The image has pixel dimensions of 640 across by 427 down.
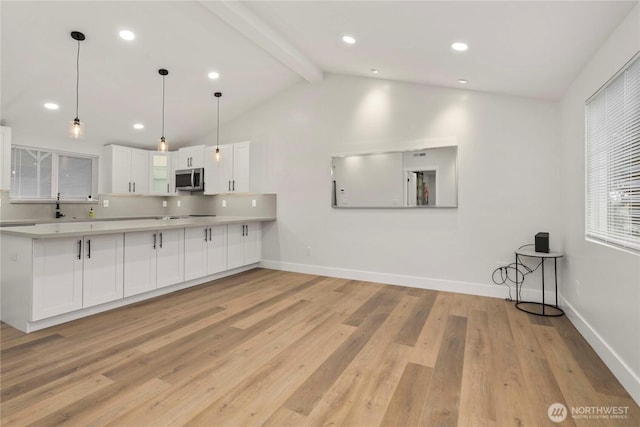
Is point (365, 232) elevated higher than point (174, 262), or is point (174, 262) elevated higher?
point (365, 232)

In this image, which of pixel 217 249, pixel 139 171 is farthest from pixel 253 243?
Answer: pixel 139 171

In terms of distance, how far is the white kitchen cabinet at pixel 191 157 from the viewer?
236 inches

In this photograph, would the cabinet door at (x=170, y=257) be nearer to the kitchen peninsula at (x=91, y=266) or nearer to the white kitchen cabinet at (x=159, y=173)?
the kitchen peninsula at (x=91, y=266)

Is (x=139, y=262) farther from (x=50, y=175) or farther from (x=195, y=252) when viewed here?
(x=50, y=175)

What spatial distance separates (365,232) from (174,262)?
2591mm

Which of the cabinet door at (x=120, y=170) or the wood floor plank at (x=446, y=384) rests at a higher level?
the cabinet door at (x=120, y=170)

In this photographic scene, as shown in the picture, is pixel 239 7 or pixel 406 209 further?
pixel 406 209

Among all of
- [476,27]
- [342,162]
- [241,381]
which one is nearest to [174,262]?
[241,381]

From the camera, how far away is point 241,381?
1984 millimetres

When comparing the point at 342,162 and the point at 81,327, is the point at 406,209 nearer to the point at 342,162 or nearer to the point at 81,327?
the point at 342,162

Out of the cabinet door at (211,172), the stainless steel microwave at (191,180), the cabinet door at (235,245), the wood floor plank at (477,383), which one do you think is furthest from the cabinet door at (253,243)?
the wood floor plank at (477,383)

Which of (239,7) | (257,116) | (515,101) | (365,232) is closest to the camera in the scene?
(239,7)

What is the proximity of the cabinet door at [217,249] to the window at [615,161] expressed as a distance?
166 inches

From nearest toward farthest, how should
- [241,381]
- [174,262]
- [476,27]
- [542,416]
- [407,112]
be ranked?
[542,416]
[241,381]
[476,27]
[174,262]
[407,112]
